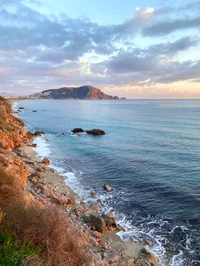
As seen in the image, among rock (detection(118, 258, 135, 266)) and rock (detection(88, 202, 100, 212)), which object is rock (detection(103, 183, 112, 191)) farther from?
rock (detection(118, 258, 135, 266))

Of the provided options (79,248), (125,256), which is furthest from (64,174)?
(79,248)

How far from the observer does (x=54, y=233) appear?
8.33 metres

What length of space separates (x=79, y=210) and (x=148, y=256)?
262 inches

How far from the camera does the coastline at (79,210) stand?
518 inches

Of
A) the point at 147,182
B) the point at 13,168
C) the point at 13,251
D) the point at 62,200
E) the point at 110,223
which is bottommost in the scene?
the point at 147,182

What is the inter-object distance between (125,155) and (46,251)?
28.9 meters

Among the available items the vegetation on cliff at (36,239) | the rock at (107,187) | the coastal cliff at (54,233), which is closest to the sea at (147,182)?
the rock at (107,187)

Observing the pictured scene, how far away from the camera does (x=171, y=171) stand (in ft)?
92.3

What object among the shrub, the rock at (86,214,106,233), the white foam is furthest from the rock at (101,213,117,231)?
the shrub

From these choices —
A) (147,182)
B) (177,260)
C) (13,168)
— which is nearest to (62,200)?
(13,168)

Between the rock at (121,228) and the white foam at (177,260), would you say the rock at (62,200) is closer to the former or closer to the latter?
the rock at (121,228)

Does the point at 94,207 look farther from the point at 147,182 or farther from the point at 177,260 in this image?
the point at 147,182

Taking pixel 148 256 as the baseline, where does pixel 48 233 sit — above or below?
above

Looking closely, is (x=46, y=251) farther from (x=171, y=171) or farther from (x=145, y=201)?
(x=171, y=171)
